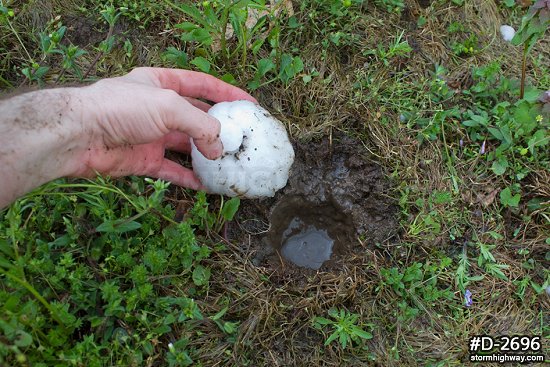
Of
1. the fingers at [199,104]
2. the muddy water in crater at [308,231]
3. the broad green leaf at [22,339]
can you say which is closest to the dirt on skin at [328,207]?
the muddy water in crater at [308,231]

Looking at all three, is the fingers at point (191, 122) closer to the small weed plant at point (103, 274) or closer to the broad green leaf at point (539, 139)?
the small weed plant at point (103, 274)

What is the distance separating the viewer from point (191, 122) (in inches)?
82.9

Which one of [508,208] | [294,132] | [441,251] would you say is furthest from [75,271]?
[508,208]

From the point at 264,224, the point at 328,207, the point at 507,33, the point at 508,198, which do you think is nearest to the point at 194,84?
the point at 264,224

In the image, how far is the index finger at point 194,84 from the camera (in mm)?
2393

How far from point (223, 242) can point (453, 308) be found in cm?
122

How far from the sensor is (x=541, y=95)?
257 centimetres

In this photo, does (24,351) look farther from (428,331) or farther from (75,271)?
(428,331)

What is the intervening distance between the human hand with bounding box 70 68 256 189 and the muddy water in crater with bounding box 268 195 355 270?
52 centimetres

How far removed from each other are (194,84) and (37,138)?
878mm

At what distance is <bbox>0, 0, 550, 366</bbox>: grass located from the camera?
81.7 inches

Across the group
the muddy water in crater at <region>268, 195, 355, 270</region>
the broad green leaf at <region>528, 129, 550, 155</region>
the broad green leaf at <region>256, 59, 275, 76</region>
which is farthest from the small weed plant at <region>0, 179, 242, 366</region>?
the broad green leaf at <region>528, 129, 550, 155</region>

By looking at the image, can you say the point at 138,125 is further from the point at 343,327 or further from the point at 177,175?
the point at 343,327

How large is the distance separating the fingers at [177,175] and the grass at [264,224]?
6 centimetres
